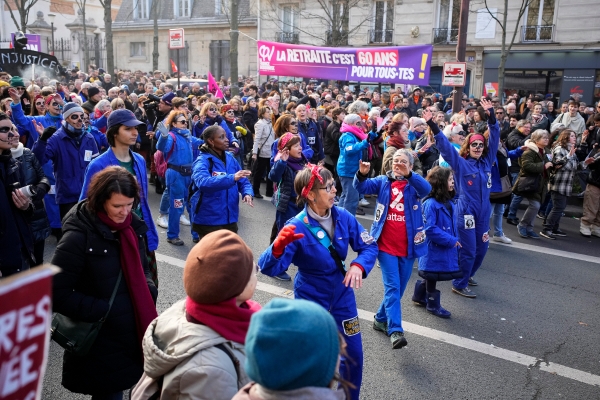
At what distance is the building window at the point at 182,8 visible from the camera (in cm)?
3766

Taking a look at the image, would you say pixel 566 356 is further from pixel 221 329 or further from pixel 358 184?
pixel 221 329

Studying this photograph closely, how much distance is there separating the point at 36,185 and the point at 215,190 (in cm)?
168

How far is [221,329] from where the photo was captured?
2.16m

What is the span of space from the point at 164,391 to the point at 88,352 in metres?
1.08

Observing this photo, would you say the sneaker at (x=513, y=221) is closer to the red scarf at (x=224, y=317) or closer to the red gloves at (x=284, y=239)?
the red gloves at (x=284, y=239)

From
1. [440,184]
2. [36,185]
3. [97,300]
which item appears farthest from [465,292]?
[36,185]

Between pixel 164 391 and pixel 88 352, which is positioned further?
pixel 88 352

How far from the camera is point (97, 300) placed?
116 inches

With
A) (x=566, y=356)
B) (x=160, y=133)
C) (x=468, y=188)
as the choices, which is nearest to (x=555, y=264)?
(x=468, y=188)

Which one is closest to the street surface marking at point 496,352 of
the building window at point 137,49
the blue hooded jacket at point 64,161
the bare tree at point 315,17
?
the blue hooded jacket at point 64,161

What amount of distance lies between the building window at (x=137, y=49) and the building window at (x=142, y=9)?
195 centimetres

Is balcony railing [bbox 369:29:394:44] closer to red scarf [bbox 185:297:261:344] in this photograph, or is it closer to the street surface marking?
the street surface marking

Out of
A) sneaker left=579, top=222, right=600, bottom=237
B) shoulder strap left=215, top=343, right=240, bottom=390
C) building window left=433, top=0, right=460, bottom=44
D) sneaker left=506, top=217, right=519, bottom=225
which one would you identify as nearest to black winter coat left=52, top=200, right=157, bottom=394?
shoulder strap left=215, top=343, right=240, bottom=390

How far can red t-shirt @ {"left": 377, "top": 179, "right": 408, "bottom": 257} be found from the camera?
16.0 ft
